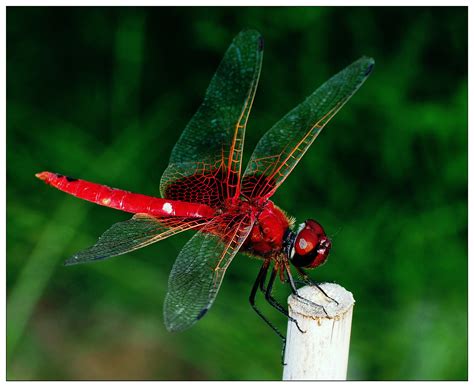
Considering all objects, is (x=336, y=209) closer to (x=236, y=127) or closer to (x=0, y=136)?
(x=236, y=127)

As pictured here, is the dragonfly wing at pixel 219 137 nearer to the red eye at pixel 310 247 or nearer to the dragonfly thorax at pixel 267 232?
the dragonfly thorax at pixel 267 232

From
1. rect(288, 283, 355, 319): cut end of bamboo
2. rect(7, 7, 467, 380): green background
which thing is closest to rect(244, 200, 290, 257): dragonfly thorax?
rect(288, 283, 355, 319): cut end of bamboo

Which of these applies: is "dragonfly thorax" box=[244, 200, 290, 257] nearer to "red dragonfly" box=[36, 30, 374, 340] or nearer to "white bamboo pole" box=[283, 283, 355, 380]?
"red dragonfly" box=[36, 30, 374, 340]

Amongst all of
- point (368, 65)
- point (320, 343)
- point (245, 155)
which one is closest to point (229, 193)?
point (368, 65)

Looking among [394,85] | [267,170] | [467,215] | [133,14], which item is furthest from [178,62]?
[467,215]

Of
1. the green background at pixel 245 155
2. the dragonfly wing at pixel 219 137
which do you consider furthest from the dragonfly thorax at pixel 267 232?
the green background at pixel 245 155

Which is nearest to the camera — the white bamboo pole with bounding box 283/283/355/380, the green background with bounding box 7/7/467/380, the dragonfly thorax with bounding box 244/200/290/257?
the white bamboo pole with bounding box 283/283/355/380
